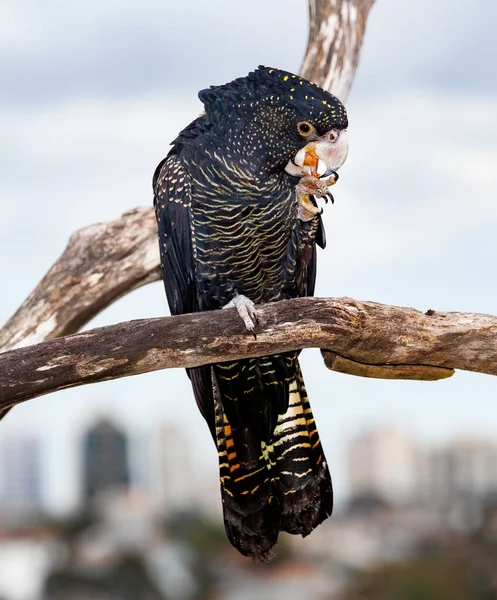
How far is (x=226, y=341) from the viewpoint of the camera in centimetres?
366

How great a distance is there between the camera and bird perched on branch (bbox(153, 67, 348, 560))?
4.12m

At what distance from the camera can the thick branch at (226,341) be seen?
11.7 feet

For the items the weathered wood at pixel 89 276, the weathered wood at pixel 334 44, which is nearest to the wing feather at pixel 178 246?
the weathered wood at pixel 89 276

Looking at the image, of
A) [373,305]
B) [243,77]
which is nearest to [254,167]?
[243,77]

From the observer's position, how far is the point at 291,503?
426cm

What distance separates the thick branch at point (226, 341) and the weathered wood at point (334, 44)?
261 centimetres

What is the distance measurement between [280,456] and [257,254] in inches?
44.7

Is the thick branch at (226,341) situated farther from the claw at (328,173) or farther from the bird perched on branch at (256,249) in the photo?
the claw at (328,173)

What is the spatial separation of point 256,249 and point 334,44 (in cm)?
244

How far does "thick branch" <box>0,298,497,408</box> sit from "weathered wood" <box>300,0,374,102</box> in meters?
2.61

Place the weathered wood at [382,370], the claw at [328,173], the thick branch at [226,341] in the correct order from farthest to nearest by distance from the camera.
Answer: the claw at [328,173] < the weathered wood at [382,370] < the thick branch at [226,341]

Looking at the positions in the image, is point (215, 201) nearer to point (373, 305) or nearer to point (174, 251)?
point (174, 251)

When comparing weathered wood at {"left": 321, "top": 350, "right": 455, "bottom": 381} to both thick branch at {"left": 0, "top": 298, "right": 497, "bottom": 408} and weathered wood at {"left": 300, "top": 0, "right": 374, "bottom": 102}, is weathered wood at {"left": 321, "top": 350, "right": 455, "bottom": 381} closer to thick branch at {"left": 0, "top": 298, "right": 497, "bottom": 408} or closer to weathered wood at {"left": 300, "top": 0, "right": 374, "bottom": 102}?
thick branch at {"left": 0, "top": 298, "right": 497, "bottom": 408}

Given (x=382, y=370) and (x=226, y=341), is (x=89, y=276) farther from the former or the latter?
(x=382, y=370)
